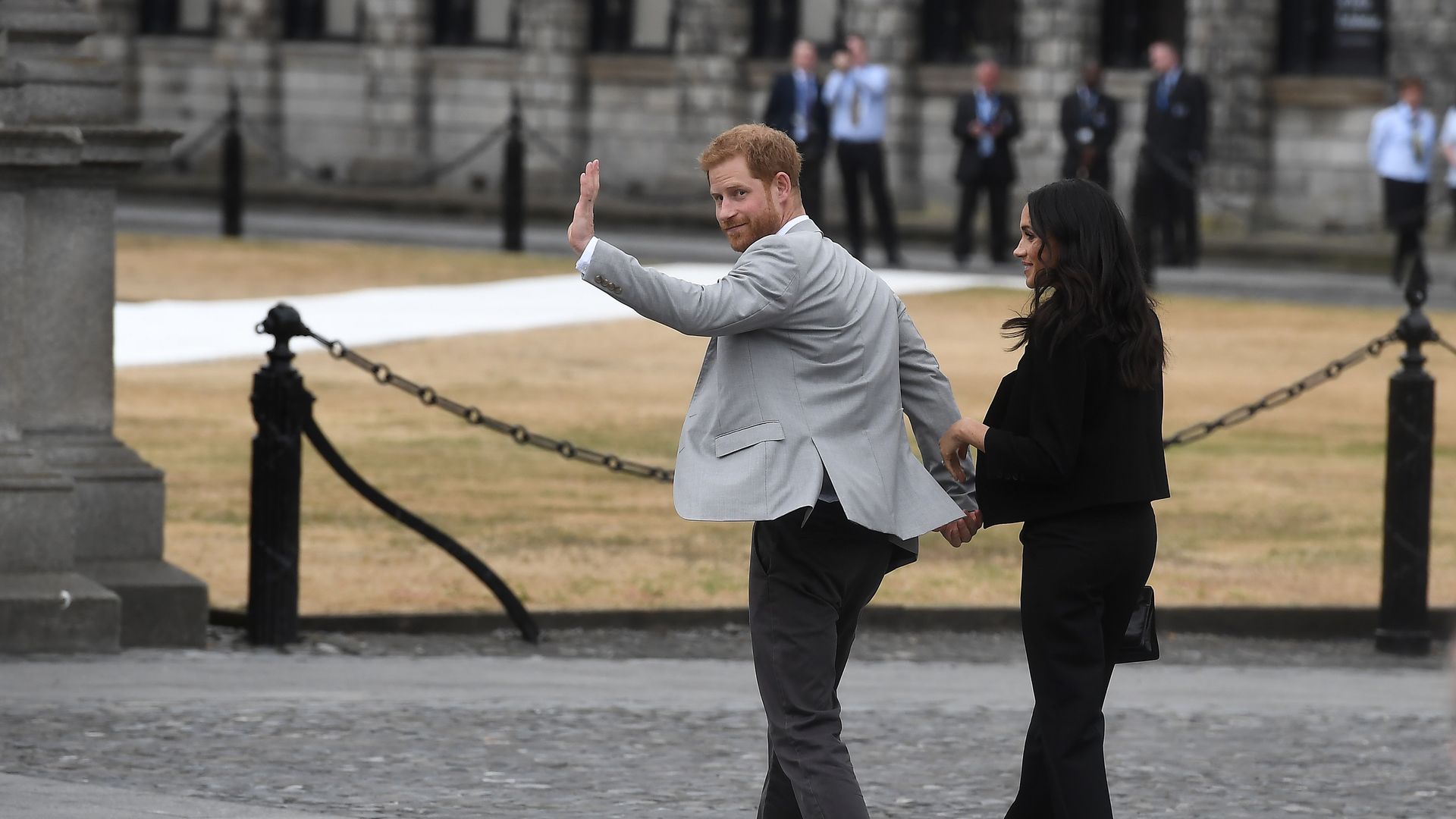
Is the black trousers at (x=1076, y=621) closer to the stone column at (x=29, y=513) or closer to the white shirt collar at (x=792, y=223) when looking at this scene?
the white shirt collar at (x=792, y=223)

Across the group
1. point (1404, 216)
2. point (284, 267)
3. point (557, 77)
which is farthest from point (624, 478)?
point (557, 77)

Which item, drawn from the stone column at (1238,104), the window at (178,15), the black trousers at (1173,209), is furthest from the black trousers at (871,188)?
the window at (178,15)

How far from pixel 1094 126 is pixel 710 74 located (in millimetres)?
9075

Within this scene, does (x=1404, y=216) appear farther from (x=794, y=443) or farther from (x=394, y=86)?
(x=794, y=443)

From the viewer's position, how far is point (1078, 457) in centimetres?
541

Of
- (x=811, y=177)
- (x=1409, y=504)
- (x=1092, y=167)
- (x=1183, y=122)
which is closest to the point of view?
(x=1409, y=504)

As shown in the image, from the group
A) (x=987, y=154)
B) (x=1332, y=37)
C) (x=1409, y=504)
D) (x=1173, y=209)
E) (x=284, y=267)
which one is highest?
(x=1332, y=37)

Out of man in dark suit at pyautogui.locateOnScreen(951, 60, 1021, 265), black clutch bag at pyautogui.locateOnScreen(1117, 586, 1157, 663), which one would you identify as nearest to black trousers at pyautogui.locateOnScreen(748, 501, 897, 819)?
black clutch bag at pyautogui.locateOnScreen(1117, 586, 1157, 663)

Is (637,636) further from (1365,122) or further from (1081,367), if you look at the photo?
(1365,122)

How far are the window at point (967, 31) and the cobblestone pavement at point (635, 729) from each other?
23032mm

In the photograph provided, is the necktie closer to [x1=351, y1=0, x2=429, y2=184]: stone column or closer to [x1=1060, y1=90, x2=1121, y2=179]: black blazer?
[x1=1060, y1=90, x2=1121, y2=179]: black blazer

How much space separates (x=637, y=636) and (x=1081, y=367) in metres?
4.08

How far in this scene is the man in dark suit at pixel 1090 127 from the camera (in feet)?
81.6

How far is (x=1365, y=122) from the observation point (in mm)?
28984
